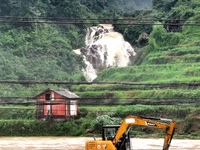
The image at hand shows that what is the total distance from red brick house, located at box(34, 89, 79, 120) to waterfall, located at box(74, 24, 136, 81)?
20.9 m

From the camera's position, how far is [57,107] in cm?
4550

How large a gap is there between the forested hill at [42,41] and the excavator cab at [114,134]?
36.5 m

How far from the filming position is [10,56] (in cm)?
6038

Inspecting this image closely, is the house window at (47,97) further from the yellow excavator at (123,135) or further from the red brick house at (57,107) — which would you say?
the yellow excavator at (123,135)

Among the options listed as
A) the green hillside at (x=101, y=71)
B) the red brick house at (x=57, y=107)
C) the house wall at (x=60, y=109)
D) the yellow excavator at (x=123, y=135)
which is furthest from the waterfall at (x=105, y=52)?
the yellow excavator at (x=123, y=135)

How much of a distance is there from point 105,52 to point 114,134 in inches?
1996

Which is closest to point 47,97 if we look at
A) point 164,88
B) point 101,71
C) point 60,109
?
point 60,109

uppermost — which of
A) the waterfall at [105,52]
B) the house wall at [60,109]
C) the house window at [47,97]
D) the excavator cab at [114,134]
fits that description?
the waterfall at [105,52]

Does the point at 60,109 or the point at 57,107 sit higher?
the point at 57,107

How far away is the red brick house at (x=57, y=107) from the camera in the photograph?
44750mm

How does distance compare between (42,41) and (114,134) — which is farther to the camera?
(42,41)

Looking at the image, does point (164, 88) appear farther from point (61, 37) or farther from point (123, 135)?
point (123, 135)

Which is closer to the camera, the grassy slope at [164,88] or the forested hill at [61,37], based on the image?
the grassy slope at [164,88]

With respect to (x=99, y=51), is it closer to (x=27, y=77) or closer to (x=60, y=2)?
(x=60, y=2)
